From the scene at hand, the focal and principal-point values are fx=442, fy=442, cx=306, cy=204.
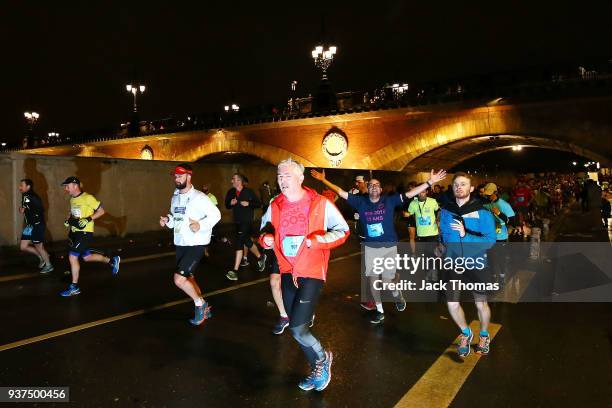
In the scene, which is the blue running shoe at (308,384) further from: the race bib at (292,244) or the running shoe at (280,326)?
the running shoe at (280,326)

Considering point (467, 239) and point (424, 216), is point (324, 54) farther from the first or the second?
point (467, 239)

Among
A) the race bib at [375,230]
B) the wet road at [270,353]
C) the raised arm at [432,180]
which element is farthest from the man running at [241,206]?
the raised arm at [432,180]

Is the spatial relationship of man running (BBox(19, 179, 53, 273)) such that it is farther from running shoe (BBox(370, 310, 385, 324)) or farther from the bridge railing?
the bridge railing

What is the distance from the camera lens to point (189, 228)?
17.7 feet

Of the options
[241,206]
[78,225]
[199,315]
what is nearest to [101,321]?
[199,315]

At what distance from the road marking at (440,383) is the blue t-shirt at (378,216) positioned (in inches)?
66.2

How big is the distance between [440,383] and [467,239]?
1426mm

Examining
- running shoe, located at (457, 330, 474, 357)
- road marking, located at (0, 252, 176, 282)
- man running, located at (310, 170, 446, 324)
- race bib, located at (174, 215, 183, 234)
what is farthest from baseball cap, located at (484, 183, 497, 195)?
road marking, located at (0, 252, 176, 282)

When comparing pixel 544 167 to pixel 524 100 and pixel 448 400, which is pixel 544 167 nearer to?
pixel 524 100

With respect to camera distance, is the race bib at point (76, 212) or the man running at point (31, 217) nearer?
the race bib at point (76, 212)

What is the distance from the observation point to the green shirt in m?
8.06

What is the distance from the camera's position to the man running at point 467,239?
4.38 metres

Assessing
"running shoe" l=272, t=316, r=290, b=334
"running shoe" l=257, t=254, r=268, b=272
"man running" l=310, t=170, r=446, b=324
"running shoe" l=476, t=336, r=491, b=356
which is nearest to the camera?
"running shoe" l=476, t=336, r=491, b=356

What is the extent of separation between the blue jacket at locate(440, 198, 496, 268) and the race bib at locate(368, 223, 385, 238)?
1369 mm
